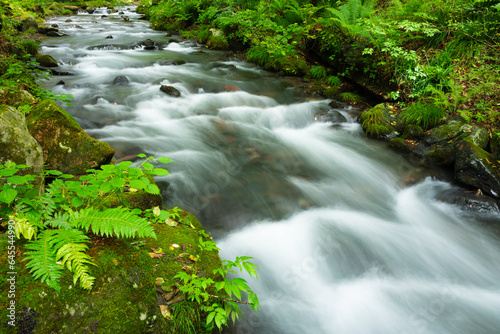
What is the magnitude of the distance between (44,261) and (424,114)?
22.0ft

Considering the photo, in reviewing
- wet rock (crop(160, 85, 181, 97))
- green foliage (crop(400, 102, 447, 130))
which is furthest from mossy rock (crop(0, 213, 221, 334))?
wet rock (crop(160, 85, 181, 97))

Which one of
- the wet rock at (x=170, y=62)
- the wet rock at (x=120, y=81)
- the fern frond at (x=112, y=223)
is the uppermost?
the fern frond at (x=112, y=223)

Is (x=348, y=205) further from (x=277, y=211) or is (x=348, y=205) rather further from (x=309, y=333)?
(x=309, y=333)

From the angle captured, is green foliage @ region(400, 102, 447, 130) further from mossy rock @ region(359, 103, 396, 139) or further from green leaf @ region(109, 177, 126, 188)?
green leaf @ region(109, 177, 126, 188)

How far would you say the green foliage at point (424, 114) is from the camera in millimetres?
5711

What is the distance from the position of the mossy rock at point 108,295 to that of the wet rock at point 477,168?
477 cm

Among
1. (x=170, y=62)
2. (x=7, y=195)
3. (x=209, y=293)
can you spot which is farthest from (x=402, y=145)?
(x=170, y=62)

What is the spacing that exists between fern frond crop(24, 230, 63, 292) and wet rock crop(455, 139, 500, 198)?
5741 millimetres

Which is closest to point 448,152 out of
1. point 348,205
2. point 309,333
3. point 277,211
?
point 348,205

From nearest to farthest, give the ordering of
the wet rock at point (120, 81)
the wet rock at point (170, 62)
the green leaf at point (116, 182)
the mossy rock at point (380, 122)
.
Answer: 1. the green leaf at point (116, 182)
2. the mossy rock at point (380, 122)
3. the wet rock at point (120, 81)
4. the wet rock at point (170, 62)

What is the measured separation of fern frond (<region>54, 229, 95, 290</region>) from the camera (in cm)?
164

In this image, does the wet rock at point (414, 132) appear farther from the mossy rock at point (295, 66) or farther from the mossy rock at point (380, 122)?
the mossy rock at point (295, 66)

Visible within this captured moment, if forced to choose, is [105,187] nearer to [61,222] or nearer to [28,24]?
[61,222]

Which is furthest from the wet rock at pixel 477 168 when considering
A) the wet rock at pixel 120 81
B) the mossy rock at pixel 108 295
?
the wet rock at pixel 120 81
